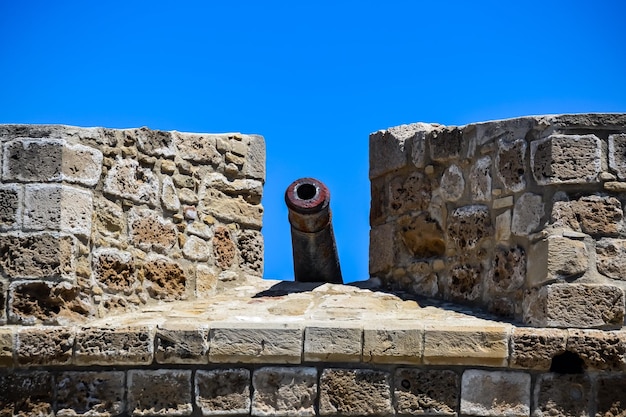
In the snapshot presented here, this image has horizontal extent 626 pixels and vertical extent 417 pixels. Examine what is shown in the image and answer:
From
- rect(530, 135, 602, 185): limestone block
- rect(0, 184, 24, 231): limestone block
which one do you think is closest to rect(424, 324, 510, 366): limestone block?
rect(530, 135, 602, 185): limestone block

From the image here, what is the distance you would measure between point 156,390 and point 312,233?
66.8 inches

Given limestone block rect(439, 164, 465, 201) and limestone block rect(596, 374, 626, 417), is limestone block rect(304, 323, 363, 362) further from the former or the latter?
limestone block rect(596, 374, 626, 417)

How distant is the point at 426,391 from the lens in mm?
7734

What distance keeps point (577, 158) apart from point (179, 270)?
2.59 metres

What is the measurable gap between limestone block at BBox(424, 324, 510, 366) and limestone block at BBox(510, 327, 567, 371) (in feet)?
0.18

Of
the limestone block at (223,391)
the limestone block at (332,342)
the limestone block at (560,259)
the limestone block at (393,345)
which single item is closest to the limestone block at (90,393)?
the limestone block at (223,391)

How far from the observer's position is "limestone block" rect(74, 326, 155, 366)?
7738mm

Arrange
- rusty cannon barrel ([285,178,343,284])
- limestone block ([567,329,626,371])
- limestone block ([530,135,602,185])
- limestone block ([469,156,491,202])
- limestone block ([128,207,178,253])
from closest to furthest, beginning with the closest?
1. limestone block ([567,329,626,371])
2. limestone block ([530,135,602,185])
3. limestone block ([469,156,491,202])
4. limestone block ([128,207,178,253])
5. rusty cannon barrel ([285,178,343,284])

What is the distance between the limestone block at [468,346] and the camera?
7.66m

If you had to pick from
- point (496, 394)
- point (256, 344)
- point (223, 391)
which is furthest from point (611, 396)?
point (223, 391)

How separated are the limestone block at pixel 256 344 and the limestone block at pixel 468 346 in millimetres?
759

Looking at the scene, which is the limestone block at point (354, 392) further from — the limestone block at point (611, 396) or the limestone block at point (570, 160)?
the limestone block at point (570, 160)

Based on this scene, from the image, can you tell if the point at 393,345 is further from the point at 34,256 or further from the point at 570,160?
the point at 34,256

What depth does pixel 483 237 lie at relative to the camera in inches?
326
